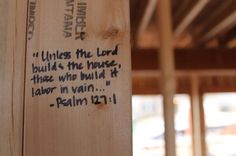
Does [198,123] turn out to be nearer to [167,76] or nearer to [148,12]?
[148,12]

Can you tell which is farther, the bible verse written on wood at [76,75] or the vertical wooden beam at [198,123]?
the vertical wooden beam at [198,123]

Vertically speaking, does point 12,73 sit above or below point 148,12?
below

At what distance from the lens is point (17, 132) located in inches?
16.4

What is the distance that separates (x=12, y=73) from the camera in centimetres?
43

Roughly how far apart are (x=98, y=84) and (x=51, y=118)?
6cm

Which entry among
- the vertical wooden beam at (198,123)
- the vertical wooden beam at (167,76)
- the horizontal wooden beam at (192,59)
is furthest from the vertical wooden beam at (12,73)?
the vertical wooden beam at (198,123)

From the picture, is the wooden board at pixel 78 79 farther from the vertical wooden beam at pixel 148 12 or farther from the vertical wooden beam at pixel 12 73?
the vertical wooden beam at pixel 148 12

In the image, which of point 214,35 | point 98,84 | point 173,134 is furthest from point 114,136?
point 214,35

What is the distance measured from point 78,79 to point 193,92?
4833 mm

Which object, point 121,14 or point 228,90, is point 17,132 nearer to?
point 121,14

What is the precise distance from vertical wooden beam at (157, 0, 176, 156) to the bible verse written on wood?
1858 millimetres

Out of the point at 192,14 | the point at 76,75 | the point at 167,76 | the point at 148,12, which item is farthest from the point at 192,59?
the point at 76,75

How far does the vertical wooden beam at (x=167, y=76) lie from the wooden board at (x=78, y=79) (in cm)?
185

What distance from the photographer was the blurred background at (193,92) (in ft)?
14.9
